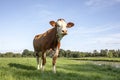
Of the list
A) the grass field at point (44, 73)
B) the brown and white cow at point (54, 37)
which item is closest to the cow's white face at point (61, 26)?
the brown and white cow at point (54, 37)

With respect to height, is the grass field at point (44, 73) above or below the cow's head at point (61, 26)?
below

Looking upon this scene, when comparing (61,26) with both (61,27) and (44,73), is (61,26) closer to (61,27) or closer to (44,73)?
(61,27)

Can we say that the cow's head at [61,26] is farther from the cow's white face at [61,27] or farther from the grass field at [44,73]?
the grass field at [44,73]

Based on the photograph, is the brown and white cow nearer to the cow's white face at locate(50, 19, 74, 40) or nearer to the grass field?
the cow's white face at locate(50, 19, 74, 40)

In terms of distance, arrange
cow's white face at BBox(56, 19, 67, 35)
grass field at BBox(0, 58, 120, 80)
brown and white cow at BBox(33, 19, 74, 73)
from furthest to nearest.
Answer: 1. brown and white cow at BBox(33, 19, 74, 73)
2. cow's white face at BBox(56, 19, 67, 35)
3. grass field at BBox(0, 58, 120, 80)

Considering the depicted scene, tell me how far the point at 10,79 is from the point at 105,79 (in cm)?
562

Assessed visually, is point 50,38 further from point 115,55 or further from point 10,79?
point 115,55

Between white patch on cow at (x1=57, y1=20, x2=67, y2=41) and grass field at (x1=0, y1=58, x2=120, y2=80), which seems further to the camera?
white patch on cow at (x1=57, y1=20, x2=67, y2=41)

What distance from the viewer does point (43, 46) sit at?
14.5m

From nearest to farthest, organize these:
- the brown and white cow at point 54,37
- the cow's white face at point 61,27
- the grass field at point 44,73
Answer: the grass field at point 44,73 < the cow's white face at point 61,27 < the brown and white cow at point 54,37

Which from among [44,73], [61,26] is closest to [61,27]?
[61,26]

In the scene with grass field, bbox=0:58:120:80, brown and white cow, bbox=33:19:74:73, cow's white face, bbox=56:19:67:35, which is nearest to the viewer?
grass field, bbox=0:58:120:80

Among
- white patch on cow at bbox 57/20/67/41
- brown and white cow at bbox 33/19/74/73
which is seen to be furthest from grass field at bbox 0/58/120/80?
white patch on cow at bbox 57/20/67/41

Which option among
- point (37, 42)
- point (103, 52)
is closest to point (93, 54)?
point (103, 52)
